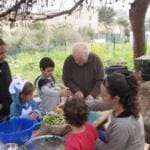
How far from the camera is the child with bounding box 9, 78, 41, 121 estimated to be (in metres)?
2.90

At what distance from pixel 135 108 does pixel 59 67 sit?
8570 mm

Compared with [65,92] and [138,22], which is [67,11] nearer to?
[138,22]

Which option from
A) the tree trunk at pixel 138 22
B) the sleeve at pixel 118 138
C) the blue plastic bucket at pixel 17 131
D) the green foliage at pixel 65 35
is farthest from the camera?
the green foliage at pixel 65 35

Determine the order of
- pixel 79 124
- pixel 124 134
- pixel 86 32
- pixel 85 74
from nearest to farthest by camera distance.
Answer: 1. pixel 124 134
2. pixel 79 124
3. pixel 85 74
4. pixel 86 32

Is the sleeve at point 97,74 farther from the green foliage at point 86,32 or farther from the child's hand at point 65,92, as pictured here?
the green foliage at point 86,32

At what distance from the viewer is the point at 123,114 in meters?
1.90

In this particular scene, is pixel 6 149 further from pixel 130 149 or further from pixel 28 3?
pixel 28 3

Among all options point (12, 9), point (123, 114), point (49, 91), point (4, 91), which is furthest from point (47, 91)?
point (12, 9)

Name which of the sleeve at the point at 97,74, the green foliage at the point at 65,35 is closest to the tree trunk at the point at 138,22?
the sleeve at the point at 97,74

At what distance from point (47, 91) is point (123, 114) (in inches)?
66.2

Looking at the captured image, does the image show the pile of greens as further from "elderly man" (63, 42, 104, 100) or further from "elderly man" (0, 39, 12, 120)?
"elderly man" (63, 42, 104, 100)

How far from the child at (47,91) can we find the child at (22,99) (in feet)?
1.44

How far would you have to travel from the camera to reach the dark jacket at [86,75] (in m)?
3.74

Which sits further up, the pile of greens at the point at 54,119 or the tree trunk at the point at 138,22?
the tree trunk at the point at 138,22
